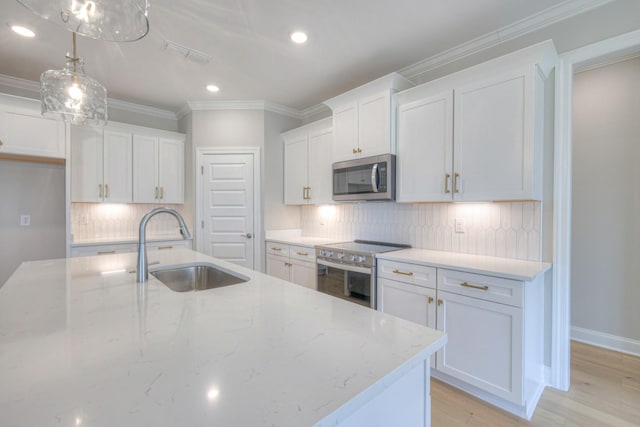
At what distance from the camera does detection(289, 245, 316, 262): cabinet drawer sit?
3.23 m

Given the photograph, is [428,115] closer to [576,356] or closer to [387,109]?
[387,109]

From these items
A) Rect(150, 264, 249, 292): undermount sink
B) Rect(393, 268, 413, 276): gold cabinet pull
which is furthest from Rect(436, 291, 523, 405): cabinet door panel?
Rect(150, 264, 249, 292): undermount sink

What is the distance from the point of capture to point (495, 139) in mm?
2115

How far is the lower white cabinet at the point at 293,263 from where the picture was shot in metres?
3.24

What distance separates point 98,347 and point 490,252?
2.55 m

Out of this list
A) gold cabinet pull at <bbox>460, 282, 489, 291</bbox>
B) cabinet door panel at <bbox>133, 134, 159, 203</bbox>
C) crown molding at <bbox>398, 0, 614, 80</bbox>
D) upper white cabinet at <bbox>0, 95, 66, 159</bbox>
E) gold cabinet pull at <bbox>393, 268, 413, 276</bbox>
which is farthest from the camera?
cabinet door panel at <bbox>133, 134, 159, 203</bbox>

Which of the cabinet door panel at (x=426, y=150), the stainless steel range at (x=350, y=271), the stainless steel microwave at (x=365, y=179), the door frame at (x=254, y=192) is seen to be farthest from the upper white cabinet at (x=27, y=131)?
the cabinet door panel at (x=426, y=150)

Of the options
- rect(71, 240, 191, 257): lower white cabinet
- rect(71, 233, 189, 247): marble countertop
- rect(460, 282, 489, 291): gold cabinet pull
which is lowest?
rect(460, 282, 489, 291): gold cabinet pull

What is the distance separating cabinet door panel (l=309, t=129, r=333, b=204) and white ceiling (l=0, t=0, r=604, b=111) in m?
0.58

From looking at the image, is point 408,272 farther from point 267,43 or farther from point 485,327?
point 267,43

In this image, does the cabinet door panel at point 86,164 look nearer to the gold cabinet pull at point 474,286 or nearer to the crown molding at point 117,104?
the crown molding at point 117,104

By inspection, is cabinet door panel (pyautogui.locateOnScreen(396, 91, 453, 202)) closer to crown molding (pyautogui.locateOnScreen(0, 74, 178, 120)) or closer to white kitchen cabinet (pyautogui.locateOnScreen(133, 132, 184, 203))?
white kitchen cabinet (pyautogui.locateOnScreen(133, 132, 184, 203))

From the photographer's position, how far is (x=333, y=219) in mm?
3811

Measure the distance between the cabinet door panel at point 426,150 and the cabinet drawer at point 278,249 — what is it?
156 cm
